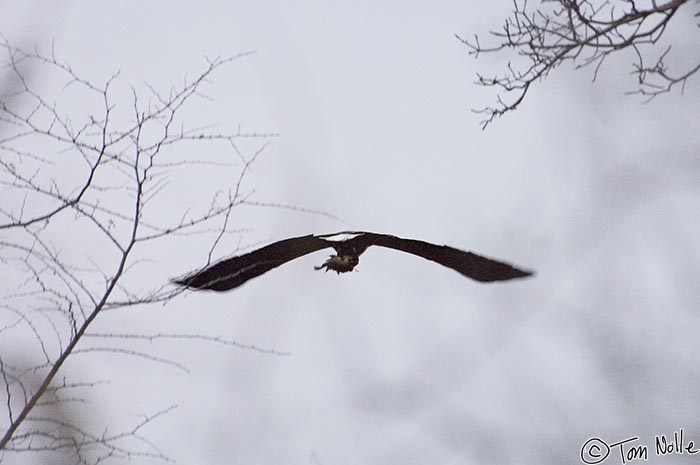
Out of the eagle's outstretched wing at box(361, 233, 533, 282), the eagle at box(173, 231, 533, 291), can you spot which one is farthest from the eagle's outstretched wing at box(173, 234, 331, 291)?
the eagle's outstretched wing at box(361, 233, 533, 282)

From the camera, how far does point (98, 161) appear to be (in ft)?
14.2

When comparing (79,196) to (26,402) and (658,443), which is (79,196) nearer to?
(26,402)

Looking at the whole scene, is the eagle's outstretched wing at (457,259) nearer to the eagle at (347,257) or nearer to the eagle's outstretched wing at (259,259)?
the eagle at (347,257)

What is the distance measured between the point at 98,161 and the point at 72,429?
3.92 ft

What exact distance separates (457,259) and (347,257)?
2.15 feet

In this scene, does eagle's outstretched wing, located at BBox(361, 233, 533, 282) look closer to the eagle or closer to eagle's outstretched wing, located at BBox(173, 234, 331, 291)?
the eagle

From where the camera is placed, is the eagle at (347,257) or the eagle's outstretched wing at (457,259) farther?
the eagle's outstretched wing at (457,259)

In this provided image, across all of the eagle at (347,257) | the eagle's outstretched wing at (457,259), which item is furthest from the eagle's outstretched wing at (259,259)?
the eagle's outstretched wing at (457,259)

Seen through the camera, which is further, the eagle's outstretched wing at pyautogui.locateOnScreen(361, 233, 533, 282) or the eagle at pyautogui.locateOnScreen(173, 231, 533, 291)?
the eagle's outstretched wing at pyautogui.locateOnScreen(361, 233, 533, 282)

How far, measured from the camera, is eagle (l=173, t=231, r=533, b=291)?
521cm

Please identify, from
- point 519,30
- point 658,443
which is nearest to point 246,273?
point 519,30

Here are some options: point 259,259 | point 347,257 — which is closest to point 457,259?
point 347,257

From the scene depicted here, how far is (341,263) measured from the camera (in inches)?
203

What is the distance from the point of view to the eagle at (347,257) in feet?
17.1
